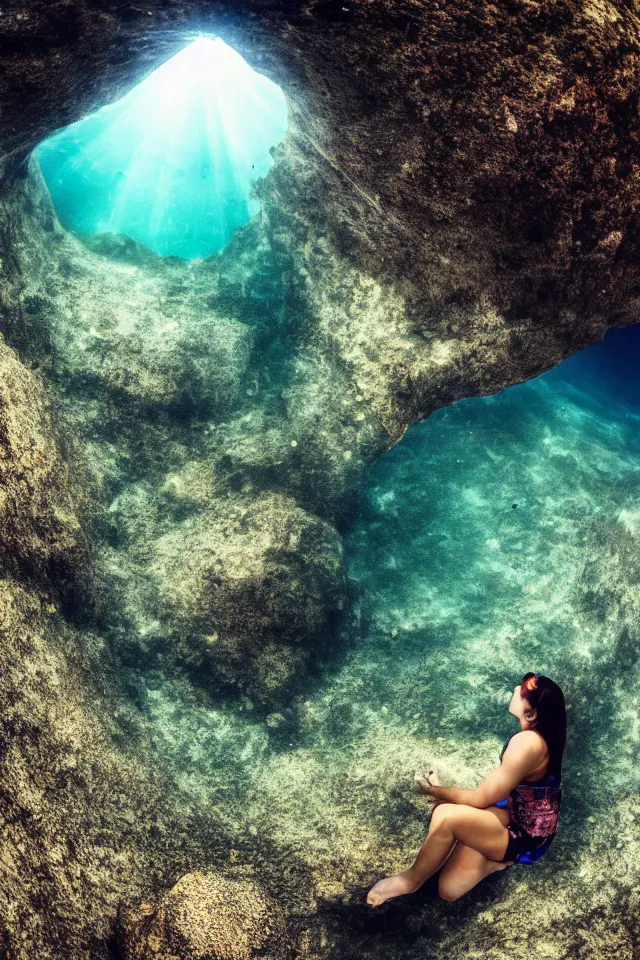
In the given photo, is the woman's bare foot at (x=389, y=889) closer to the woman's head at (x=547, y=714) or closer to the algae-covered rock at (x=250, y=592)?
the woman's head at (x=547, y=714)

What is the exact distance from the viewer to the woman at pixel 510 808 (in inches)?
127

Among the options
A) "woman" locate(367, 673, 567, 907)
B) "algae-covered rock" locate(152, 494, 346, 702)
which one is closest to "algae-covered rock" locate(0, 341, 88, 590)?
"algae-covered rock" locate(152, 494, 346, 702)

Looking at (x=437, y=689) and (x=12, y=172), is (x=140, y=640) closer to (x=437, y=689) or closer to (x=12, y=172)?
(x=437, y=689)

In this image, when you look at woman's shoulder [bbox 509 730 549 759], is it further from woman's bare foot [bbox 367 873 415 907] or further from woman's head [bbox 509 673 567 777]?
woman's bare foot [bbox 367 873 415 907]

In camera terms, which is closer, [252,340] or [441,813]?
[441,813]

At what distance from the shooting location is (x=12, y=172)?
512 centimetres

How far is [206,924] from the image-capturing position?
3.44 metres

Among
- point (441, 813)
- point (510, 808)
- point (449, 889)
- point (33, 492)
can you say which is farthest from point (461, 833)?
point (33, 492)

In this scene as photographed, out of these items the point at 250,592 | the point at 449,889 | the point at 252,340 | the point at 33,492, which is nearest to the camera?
the point at 449,889

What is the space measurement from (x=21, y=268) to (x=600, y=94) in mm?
5295

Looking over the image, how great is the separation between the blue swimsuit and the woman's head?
0.47 feet

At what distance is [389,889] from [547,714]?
1.83 metres

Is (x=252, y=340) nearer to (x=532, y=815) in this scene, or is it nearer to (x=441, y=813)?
→ (x=441, y=813)

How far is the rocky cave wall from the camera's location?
337 centimetres
